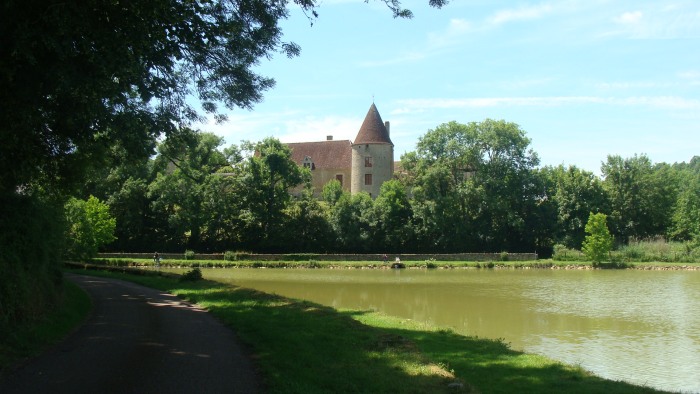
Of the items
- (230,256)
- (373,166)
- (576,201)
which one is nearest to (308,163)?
(373,166)

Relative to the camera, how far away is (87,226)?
129 feet

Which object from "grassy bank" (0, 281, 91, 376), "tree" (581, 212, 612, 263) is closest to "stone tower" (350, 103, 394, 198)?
"tree" (581, 212, 612, 263)

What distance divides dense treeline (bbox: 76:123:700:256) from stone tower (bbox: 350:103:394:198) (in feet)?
17.0

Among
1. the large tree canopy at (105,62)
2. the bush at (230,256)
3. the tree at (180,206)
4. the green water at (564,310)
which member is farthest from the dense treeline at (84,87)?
the tree at (180,206)

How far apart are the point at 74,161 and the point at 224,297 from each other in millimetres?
5858

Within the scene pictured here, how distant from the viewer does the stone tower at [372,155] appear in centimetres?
6844

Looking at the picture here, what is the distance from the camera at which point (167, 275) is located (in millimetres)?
27250

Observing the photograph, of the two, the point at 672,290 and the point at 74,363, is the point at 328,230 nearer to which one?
the point at 672,290

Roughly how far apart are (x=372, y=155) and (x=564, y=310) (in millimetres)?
48654

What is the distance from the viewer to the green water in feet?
43.3

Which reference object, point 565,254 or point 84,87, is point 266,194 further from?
point 84,87

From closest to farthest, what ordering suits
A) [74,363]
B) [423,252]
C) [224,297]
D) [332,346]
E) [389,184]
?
1. [74,363]
2. [332,346]
3. [224,297]
4. [423,252]
5. [389,184]

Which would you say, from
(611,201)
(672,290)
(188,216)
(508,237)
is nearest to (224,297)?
(672,290)

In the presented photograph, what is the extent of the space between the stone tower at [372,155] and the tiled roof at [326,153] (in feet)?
21.6
